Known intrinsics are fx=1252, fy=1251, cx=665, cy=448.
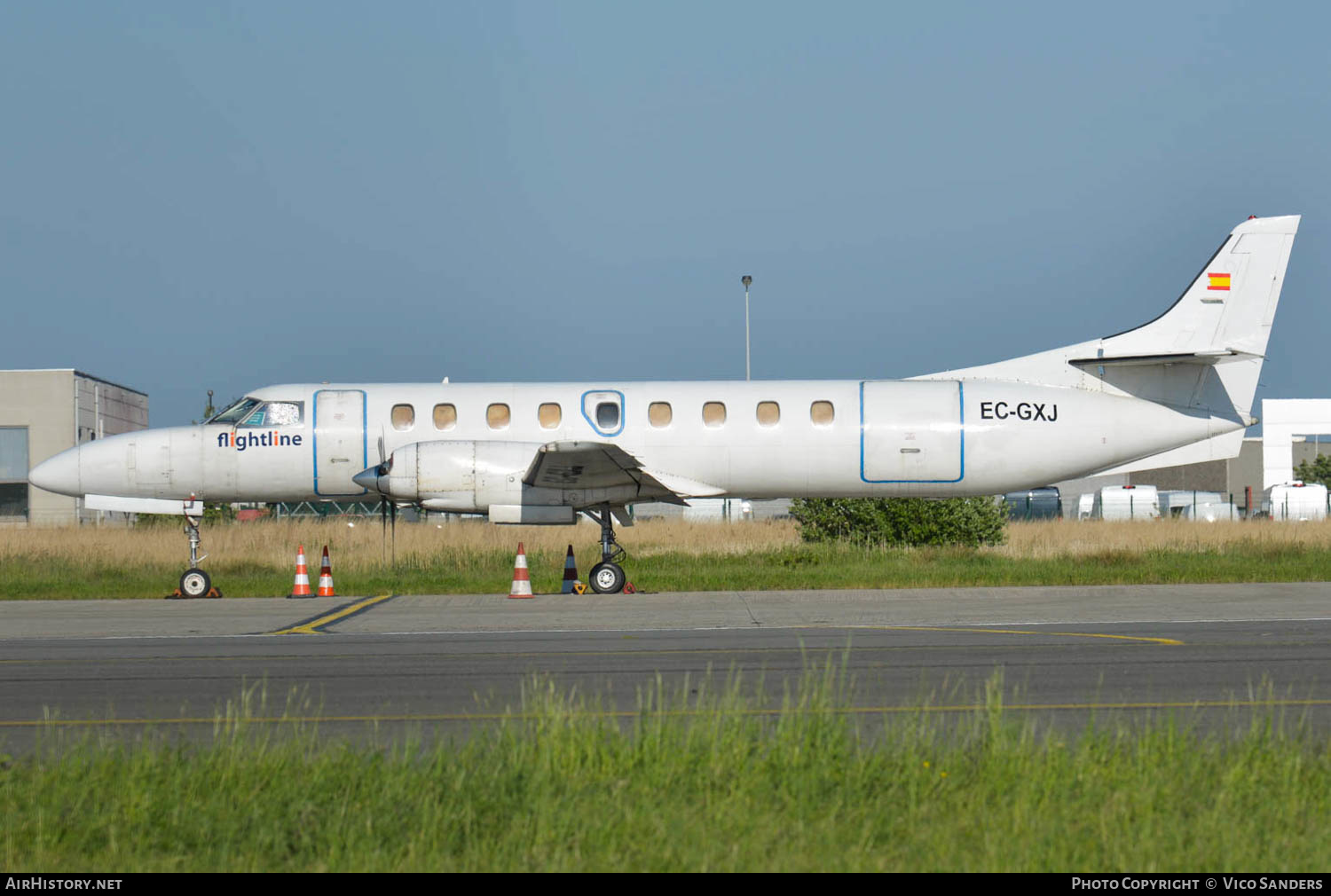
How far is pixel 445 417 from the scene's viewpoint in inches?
858

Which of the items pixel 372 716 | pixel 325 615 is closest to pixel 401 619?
pixel 325 615

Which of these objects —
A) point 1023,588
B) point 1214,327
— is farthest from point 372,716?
point 1214,327

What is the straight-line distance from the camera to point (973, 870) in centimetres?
537

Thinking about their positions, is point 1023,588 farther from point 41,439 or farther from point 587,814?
point 41,439

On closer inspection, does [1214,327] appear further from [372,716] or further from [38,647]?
[38,647]

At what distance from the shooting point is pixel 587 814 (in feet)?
19.6

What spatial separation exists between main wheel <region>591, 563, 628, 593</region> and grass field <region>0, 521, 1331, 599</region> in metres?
1.57

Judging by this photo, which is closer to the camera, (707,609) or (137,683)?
(137,683)

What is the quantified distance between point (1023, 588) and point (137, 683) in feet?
48.1

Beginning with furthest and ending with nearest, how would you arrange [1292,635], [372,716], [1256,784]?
1. [1292,635]
2. [372,716]
3. [1256,784]

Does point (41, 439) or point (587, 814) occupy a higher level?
point (41, 439)

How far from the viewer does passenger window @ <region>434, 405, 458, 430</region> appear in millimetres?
21750

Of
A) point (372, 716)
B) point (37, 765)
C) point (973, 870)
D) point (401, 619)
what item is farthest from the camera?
point (401, 619)

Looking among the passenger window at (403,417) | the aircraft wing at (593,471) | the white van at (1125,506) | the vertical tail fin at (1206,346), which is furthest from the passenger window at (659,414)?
the white van at (1125,506)
